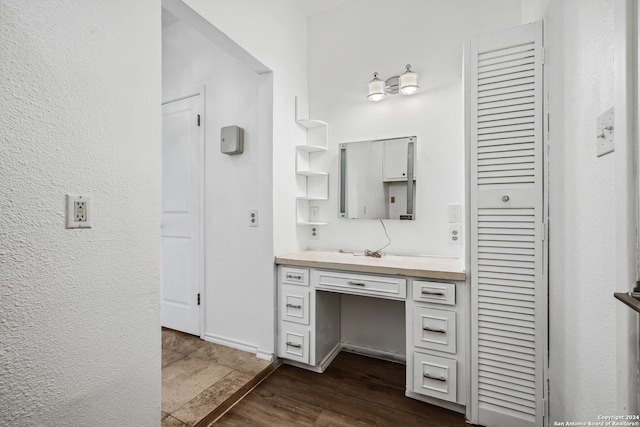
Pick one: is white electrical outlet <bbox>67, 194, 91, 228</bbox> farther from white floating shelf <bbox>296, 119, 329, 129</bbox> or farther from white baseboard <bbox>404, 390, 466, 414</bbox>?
white baseboard <bbox>404, 390, 466, 414</bbox>

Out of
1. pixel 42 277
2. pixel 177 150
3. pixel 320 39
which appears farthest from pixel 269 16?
pixel 42 277

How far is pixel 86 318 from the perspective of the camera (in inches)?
41.9

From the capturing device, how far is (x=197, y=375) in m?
1.95

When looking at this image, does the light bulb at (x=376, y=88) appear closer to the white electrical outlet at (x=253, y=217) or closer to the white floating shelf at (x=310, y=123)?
the white floating shelf at (x=310, y=123)

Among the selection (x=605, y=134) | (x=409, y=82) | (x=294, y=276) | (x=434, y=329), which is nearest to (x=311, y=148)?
(x=409, y=82)

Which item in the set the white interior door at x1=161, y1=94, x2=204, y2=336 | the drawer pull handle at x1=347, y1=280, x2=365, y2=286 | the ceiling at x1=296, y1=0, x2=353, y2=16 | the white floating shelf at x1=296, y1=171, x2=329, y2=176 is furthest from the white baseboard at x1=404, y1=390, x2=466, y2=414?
the ceiling at x1=296, y1=0, x2=353, y2=16

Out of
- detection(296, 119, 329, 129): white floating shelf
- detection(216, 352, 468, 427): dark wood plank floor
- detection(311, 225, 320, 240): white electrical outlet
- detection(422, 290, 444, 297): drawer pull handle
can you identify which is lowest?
detection(216, 352, 468, 427): dark wood plank floor

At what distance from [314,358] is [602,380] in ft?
5.09

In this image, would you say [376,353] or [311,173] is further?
[311,173]

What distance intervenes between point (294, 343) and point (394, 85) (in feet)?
6.94

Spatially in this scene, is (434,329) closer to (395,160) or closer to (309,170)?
(395,160)

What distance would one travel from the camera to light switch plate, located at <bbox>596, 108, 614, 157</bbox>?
853 millimetres

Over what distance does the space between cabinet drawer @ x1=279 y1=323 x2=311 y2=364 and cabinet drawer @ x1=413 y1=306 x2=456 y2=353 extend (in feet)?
2.50

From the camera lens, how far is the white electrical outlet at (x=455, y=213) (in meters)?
2.08
